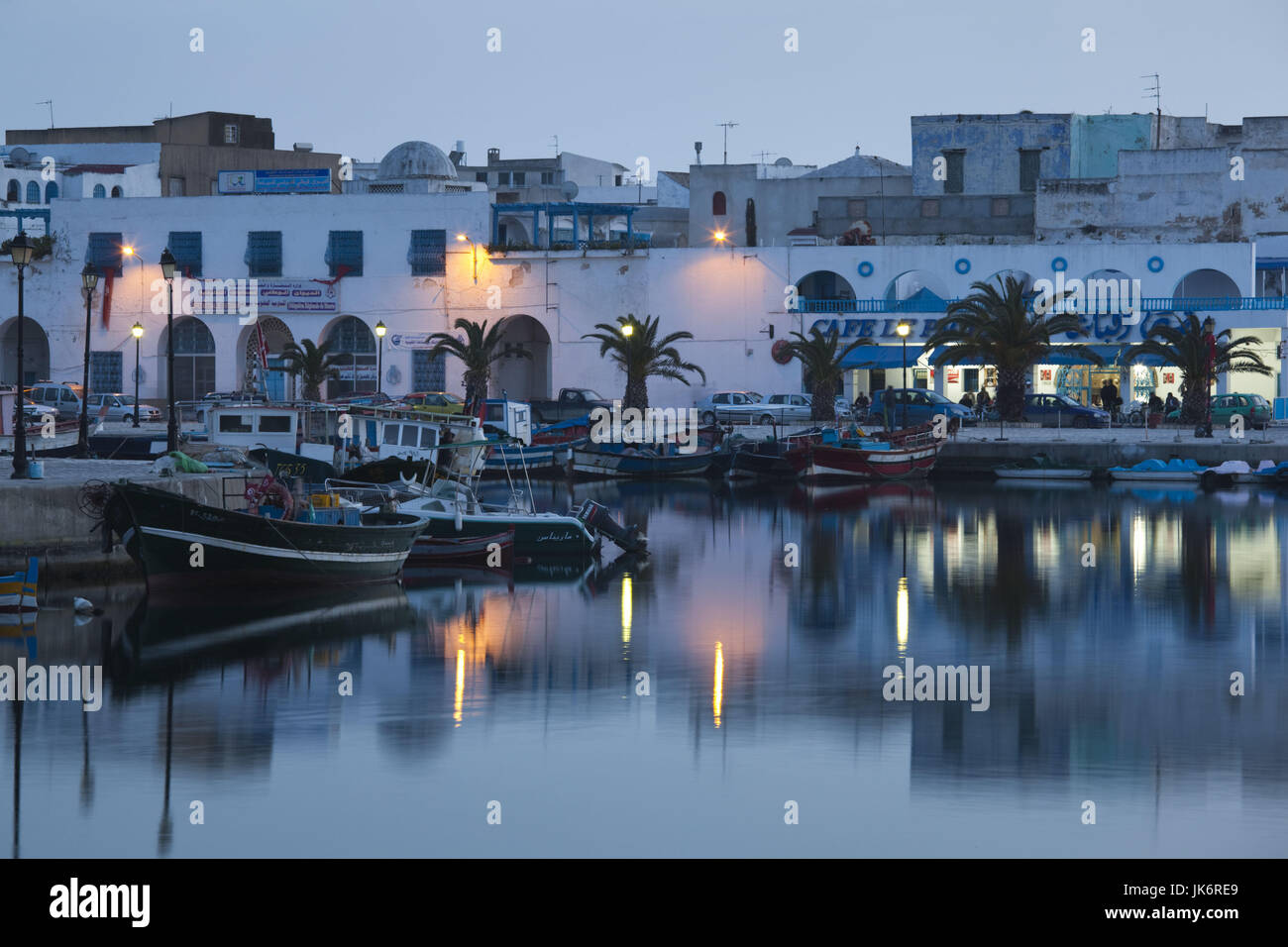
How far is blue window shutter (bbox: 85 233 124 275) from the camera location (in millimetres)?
56812

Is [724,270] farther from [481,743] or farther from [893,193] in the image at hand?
[481,743]

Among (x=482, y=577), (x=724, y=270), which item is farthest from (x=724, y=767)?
(x=724, y=270)

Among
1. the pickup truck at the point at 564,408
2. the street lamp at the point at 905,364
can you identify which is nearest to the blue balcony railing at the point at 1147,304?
the street lamp at the point at 905,364

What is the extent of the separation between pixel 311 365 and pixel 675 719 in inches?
1468

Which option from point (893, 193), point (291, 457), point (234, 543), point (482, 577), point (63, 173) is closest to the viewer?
point (234, 543)

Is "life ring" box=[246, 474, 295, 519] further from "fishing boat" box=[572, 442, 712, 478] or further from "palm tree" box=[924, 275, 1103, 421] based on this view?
"palm tree" box=[924, 275, 1103, 421]

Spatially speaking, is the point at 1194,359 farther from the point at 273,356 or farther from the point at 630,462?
the point at 273,356

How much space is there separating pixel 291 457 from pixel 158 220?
26.4 metres

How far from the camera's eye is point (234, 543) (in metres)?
22.0

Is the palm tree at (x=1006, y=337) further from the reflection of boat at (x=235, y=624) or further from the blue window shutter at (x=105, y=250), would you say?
the reflection of boat at (x=235, y=624)

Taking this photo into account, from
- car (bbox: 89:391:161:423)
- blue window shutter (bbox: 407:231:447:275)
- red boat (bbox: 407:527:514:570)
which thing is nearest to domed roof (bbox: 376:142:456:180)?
blue window shutter (bbox: 407:231:447:275)

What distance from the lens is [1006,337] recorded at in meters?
47.1

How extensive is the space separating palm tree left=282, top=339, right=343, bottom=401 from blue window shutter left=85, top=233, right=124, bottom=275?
7.50 metres

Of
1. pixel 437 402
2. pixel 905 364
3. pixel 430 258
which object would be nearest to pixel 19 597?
pixel 437 402
